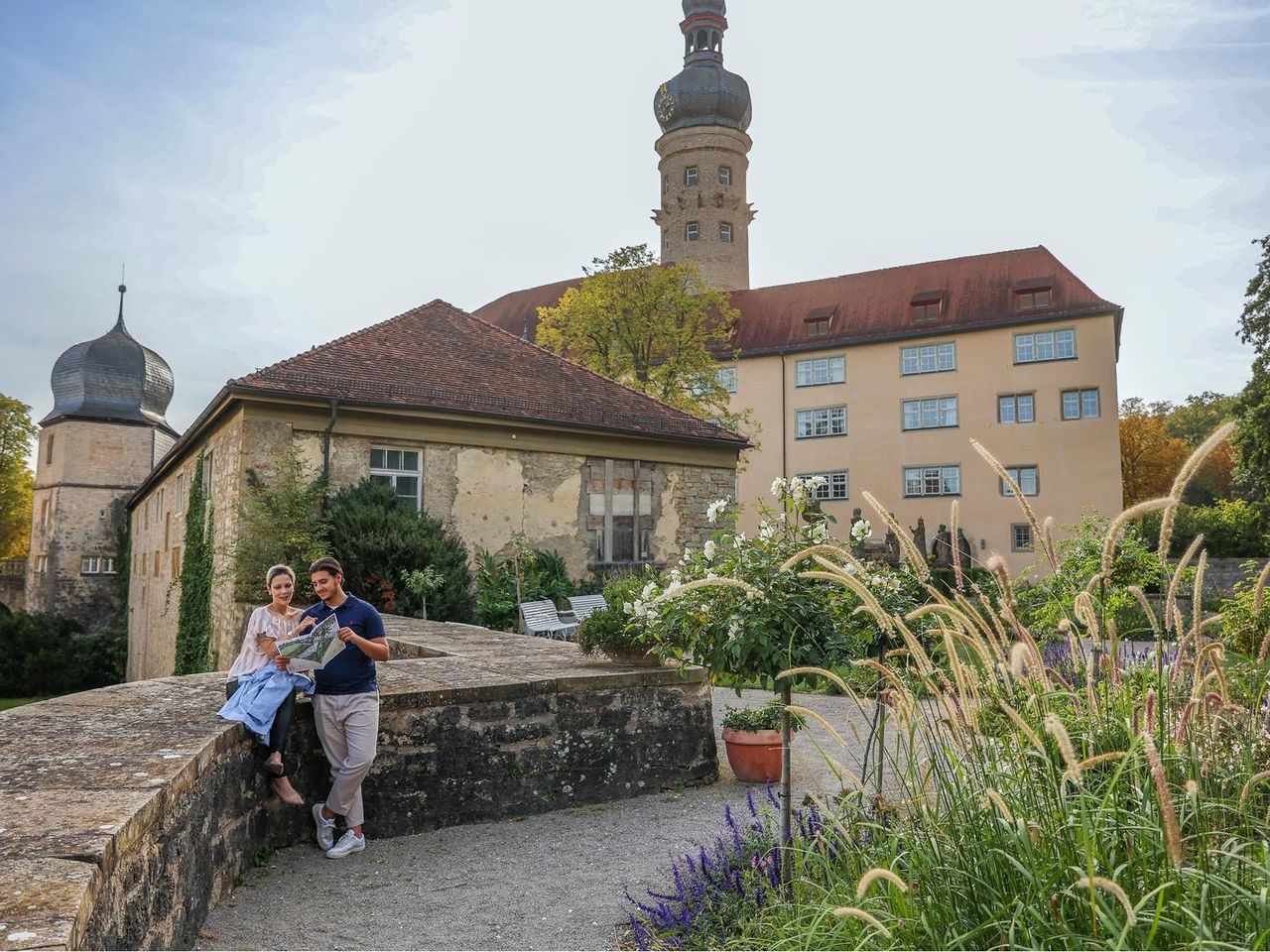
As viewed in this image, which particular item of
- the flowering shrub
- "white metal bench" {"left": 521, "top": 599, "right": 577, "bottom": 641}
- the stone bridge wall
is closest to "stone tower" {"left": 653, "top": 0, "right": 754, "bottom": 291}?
"white metal bench" {"left": 521, "top": 599, "right": 577, "bottom": 641}

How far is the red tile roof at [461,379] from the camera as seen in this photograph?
15.0 meters

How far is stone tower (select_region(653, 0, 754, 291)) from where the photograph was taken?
4822 centimetres

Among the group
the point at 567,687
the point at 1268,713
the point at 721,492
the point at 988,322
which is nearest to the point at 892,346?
the point at 988,322

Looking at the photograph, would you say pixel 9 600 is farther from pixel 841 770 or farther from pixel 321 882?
pixel 841 770

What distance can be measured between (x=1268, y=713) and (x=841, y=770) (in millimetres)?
1324

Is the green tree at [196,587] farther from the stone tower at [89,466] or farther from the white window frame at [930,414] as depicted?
the white window frame at [930,414]

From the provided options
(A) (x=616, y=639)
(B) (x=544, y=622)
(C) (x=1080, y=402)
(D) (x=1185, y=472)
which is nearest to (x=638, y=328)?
(B) (x=544, y=622)

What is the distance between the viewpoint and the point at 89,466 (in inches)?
1533

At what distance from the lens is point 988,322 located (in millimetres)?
35969

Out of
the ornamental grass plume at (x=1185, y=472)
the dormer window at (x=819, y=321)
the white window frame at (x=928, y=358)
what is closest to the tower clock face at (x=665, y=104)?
the dormer window at (x=819, y=321)

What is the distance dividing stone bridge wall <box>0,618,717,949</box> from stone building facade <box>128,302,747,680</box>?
21.4 feet

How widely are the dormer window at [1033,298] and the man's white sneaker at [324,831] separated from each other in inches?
1386

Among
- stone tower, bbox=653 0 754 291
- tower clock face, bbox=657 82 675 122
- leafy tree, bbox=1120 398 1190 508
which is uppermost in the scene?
tower clock face, bbox=657 82 675 122

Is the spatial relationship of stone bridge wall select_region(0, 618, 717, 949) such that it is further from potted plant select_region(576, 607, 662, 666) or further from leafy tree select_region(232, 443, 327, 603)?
leafy tree select_region(232, 443, 327, 603)
